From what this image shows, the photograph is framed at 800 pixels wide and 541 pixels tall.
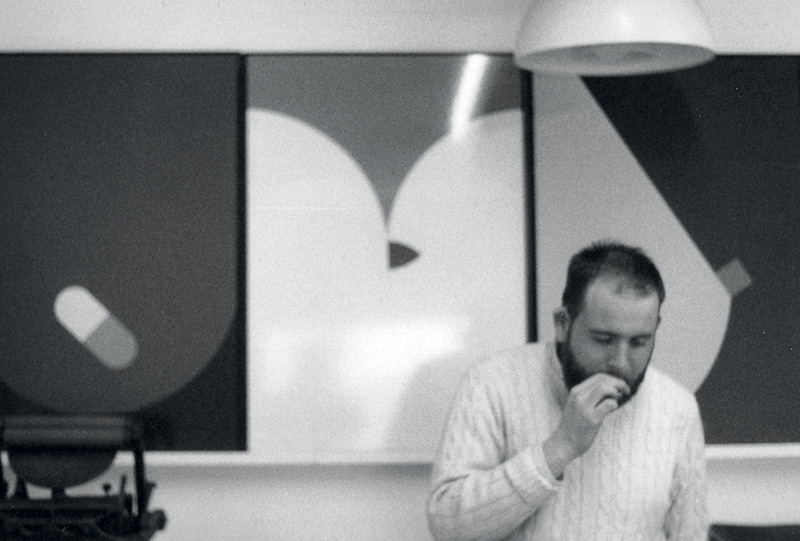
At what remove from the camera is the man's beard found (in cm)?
239

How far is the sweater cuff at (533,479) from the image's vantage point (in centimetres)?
227

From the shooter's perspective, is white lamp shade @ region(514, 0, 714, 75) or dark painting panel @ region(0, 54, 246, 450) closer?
white lamp shade @ region(514, 0, 714, 75)

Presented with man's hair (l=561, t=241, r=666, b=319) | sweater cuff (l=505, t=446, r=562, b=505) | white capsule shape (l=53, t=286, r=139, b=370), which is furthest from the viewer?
white capsule shape (l=53, t=286, r=139, b=370)

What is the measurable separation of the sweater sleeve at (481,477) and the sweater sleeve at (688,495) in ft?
1.13

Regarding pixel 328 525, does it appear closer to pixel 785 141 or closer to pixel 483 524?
pixel 483 524

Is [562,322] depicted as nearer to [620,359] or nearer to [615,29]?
[620,359]

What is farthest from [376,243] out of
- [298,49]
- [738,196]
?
[738,196]

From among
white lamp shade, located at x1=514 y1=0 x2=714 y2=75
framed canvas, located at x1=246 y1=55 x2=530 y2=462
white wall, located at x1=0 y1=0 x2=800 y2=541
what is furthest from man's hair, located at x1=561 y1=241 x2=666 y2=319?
white wall, located at x1=0 y1=0 x2=800 y2=541

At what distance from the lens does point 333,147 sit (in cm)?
317

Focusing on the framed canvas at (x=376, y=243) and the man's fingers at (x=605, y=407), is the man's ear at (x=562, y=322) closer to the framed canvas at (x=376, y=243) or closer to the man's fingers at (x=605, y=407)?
the man's fingers at (x=605, y=407)

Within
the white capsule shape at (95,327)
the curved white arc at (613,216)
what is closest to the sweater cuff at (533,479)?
the curved white arc at (613,216)

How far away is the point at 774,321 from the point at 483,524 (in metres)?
1.31

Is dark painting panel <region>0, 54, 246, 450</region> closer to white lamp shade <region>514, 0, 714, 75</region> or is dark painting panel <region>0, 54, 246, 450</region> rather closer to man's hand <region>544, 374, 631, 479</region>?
white lamp shade <region>514, 0, 714, 75</region>

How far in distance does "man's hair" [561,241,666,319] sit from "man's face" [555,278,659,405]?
2cm
